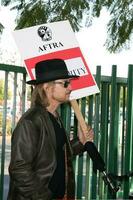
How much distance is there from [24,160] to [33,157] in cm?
8

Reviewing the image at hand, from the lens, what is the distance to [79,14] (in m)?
10.1

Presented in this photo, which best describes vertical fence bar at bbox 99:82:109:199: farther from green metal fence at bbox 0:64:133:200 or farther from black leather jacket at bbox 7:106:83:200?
black leather jacket at bbox 7:106:83:200

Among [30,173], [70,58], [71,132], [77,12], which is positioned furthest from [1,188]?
[77,12]

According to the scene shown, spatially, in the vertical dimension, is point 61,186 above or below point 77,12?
below

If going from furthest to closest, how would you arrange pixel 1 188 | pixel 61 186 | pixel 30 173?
pixel 1 188 → pixel 61 186 → pixel 30 173

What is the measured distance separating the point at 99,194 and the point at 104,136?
58cm

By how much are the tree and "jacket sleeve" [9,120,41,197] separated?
6658mm

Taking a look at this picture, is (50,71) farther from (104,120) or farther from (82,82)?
(104,120)

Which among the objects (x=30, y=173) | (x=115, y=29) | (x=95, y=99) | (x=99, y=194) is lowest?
(x=99, y=194)

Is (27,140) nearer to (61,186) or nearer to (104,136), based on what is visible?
(61,186)

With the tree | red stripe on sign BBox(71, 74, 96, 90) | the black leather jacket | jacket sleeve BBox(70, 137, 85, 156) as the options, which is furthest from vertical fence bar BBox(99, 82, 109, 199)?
the tree

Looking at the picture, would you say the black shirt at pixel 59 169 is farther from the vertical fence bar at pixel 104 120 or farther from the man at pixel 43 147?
the vertical fence bar at pixel 104 120

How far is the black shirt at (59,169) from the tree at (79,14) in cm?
645

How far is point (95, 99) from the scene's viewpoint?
17.7ft
